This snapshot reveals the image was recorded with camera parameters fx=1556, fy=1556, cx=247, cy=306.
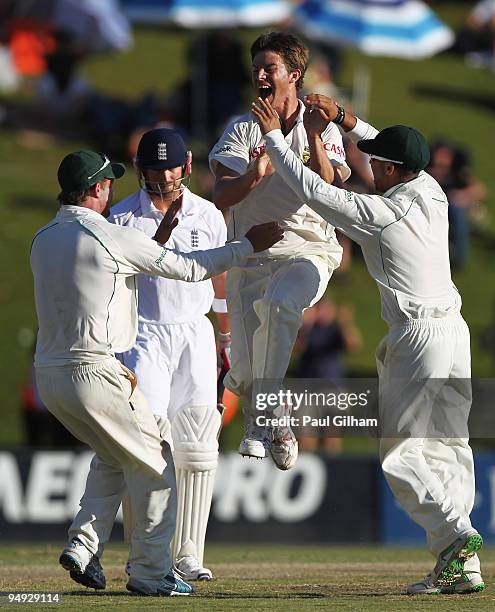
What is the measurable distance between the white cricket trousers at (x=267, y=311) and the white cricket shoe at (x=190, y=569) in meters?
1.01

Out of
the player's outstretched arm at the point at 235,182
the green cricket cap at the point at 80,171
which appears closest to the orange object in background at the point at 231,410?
the player's outstretched arm at the point at 235,182

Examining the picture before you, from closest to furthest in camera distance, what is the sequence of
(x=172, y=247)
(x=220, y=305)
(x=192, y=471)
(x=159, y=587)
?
(x=159, y=587) < (x=172, y=247) < (x=192, y=471) < (x=220, y=305)

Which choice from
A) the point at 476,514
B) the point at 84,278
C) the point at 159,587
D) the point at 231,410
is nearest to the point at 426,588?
the point at 159,587

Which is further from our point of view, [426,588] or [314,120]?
[314,120]

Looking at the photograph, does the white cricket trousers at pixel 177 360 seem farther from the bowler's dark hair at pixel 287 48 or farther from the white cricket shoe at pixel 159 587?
the bowler's dark hair at pixel 287 48

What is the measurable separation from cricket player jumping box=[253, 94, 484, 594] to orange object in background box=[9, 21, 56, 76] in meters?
16.6

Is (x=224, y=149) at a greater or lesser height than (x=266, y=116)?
lesser

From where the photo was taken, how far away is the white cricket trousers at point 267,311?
9.39 m

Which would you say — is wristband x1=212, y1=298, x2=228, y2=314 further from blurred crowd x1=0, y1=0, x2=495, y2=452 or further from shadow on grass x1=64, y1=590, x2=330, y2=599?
blurred crowd x1=0, y1=0, x2=495, y2=452

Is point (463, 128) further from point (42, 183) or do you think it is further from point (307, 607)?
point (307, 607)

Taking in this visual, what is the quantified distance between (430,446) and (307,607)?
1.40 m

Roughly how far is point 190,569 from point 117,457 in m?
1.25

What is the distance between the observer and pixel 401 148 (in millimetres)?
8789

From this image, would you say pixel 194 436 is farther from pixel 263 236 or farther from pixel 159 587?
pixel 263 236
